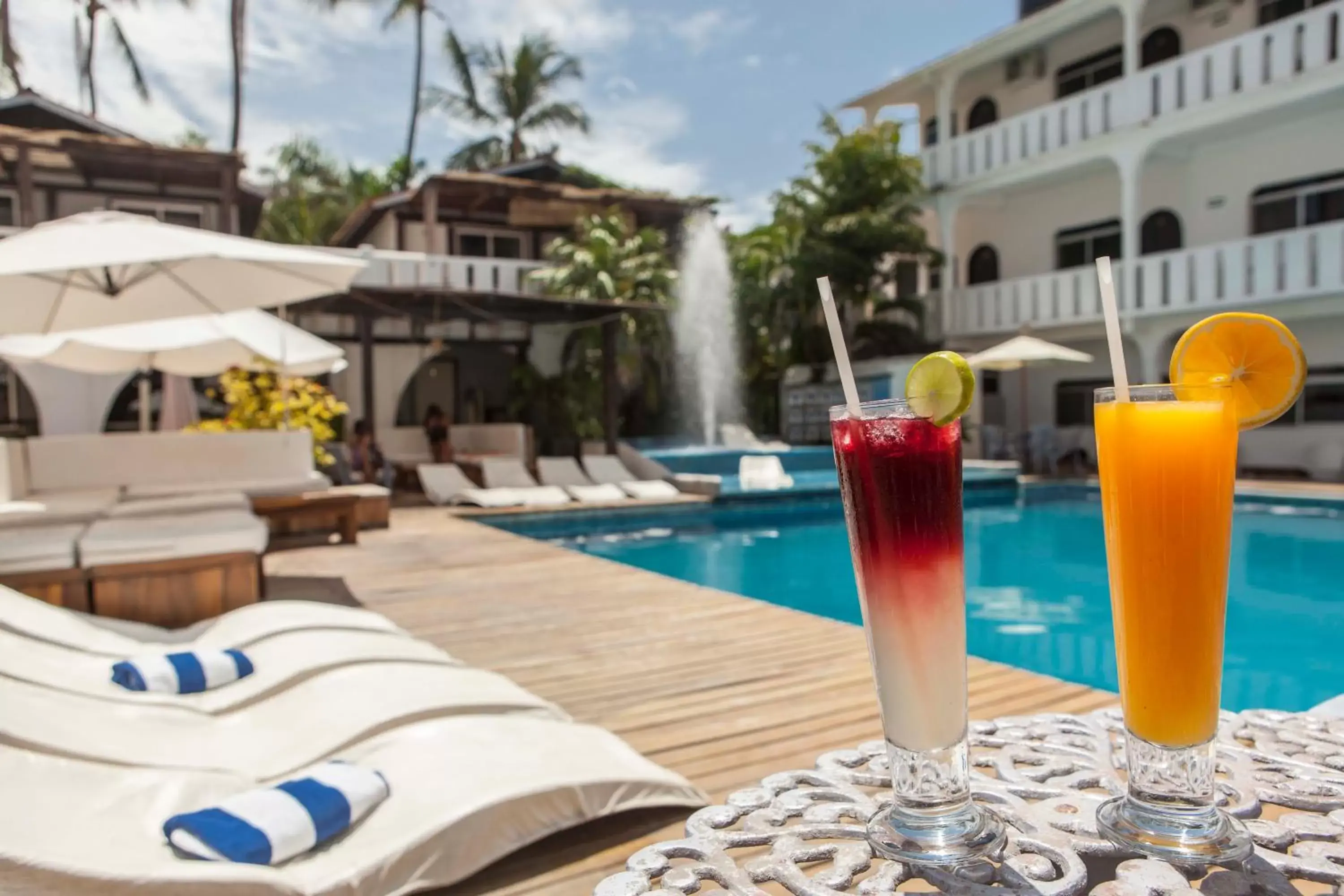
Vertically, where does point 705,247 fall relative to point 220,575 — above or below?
above

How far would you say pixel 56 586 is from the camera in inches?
149

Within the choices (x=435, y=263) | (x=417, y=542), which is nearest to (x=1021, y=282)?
(x=435, y=263)

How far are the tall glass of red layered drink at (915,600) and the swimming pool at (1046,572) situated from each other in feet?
13.5

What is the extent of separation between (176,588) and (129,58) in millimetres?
23009

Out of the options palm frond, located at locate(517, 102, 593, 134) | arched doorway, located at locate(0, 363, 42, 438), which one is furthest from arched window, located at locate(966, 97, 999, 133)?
arched doorway, located at locate(0, 363, 42, 438)

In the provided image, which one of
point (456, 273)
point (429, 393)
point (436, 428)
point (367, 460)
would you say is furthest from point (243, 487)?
point (429, 393)

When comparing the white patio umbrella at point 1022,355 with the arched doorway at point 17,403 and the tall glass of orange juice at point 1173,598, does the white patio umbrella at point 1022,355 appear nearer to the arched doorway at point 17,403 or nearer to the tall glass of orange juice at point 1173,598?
the tall glass of orange juice at point 1173,598

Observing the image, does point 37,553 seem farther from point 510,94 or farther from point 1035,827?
point 510,94

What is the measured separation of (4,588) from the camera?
3018 mm

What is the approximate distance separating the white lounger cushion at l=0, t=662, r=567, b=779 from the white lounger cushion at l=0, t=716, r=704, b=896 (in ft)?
0.19

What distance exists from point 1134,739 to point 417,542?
23.2ft

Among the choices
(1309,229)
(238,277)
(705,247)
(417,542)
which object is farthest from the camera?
(705,247)

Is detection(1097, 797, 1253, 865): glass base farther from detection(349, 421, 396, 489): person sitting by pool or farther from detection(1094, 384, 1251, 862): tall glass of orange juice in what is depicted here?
detection(349, 421, 396, 489): person sitting by pool

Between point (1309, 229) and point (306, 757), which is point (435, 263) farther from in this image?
point (306, 757)
